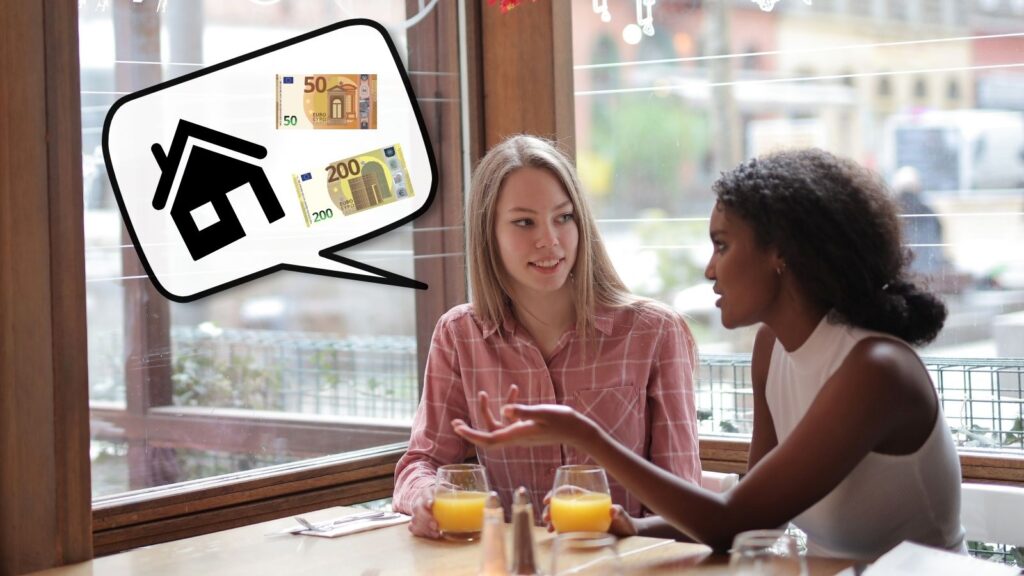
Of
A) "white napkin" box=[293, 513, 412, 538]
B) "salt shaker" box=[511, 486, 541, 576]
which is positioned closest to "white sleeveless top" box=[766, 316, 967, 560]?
"salt shaker" box=[511, 486, 541, 576]

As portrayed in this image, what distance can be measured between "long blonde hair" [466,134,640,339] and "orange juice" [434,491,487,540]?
68 cm

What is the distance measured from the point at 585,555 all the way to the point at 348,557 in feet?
2.19

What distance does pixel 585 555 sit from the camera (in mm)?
1435

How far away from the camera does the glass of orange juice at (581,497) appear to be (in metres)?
1.88

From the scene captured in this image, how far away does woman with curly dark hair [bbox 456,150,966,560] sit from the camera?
1821mm

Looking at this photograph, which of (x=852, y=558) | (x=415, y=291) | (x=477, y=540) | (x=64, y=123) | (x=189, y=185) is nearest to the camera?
(x=852, y=558)

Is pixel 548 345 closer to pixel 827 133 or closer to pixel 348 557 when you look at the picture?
pixel 348 557

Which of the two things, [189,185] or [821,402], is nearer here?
[821,402]

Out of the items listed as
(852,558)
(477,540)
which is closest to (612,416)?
(477,540)

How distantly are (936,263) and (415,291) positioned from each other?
139 centimetres

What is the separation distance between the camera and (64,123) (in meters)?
2.25

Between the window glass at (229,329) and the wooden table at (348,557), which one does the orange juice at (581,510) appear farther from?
the window glass at (229,329)

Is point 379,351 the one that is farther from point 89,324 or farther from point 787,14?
point 787,14

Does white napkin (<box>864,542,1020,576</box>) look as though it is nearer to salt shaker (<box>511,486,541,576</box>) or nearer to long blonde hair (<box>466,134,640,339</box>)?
salt shaker (<box>511,486,541,576</box>)
